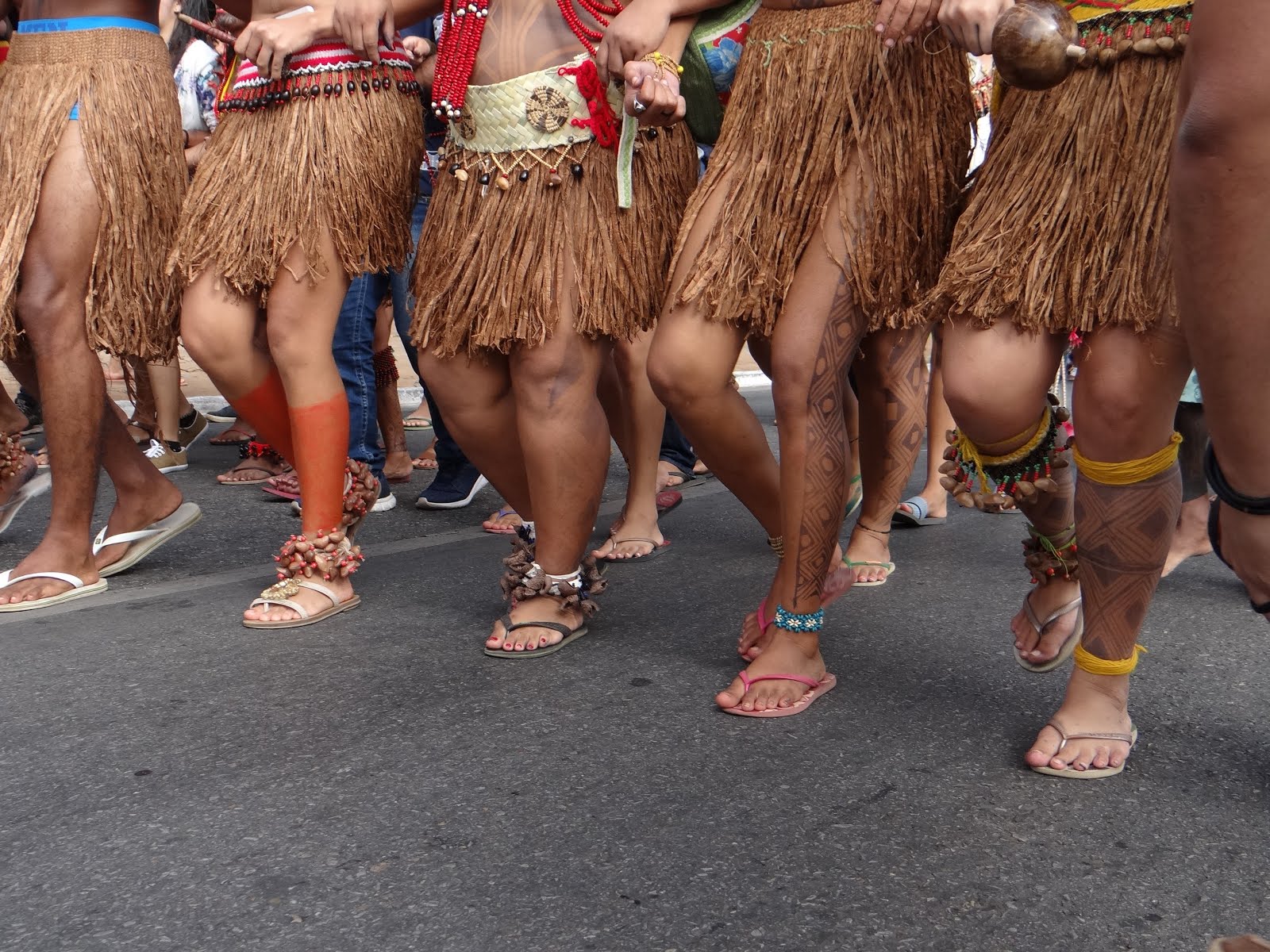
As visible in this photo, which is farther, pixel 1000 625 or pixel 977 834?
pixel 1000 625

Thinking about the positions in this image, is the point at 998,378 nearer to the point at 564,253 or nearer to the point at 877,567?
the point at 564,253

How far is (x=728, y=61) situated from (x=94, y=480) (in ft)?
6.75

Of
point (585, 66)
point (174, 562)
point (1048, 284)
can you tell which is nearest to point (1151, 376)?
point (1048, 284)

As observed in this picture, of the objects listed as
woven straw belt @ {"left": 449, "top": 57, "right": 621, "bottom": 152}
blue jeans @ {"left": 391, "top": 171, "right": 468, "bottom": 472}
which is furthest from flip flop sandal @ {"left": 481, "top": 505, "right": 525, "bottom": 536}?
woven straw belt @ {"left": 449, "top": 57, "right": 621, "bottom": 152}

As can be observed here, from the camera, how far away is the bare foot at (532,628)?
2.92 metres

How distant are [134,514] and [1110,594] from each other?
2.77m

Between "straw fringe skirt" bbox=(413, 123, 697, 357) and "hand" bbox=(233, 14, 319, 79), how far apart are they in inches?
21.4

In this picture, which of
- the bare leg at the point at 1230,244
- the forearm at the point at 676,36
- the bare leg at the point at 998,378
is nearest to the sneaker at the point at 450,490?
the forearm at the point at 676,36

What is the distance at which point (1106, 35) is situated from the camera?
2090 mm

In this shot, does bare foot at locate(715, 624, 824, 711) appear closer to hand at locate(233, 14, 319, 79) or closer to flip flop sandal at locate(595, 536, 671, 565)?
flip flop sandal at locate(595, 536, 671, 565)

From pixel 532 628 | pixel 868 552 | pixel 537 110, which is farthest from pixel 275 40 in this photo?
pixel 868 552

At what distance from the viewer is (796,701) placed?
98.6 inches

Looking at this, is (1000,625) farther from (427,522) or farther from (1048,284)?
(427,522)

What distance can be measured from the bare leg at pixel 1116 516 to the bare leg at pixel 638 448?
1.92 metres
